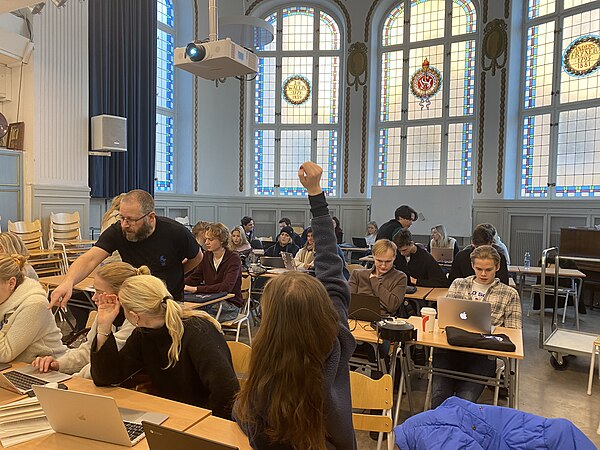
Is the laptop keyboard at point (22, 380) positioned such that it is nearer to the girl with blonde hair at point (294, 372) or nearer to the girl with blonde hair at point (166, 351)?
the girl with blonde hair at point (166, 351)

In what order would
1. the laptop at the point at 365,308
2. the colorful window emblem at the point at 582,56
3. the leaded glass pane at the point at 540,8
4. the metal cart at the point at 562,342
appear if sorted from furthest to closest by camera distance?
the leaded glass pane at the point at 540,8 < the colorful window emblem at the point at 582,56 < the metal cart at the point at 562,342 < the laptop at the point at 365,308

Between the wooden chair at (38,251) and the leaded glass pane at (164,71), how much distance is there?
174 inches

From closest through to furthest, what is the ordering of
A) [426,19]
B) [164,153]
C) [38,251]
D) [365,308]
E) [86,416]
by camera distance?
[86,416] → [365,308] → [38,251] → [426,19] → [164,153]

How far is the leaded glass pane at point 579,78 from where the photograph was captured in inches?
314

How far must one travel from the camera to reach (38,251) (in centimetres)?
607

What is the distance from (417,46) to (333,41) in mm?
1933

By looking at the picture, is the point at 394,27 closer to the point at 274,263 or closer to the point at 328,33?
the point at 328,33

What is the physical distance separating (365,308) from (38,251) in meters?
4.77

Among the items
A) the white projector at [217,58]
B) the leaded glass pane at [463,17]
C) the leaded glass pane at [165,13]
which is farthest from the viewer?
the leaded glass pane at [165,13]

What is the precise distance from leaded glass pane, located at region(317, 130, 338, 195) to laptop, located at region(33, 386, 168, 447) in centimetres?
952

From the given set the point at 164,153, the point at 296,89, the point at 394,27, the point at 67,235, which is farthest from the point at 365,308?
the point at 394,27

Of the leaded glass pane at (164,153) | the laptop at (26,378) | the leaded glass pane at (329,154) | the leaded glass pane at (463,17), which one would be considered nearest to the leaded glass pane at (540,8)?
the leaded glass pane at (463,17)

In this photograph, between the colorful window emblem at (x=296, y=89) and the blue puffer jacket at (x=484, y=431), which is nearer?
the blue puffer jacket at (x=484, y=431)

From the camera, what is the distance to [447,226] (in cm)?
918
